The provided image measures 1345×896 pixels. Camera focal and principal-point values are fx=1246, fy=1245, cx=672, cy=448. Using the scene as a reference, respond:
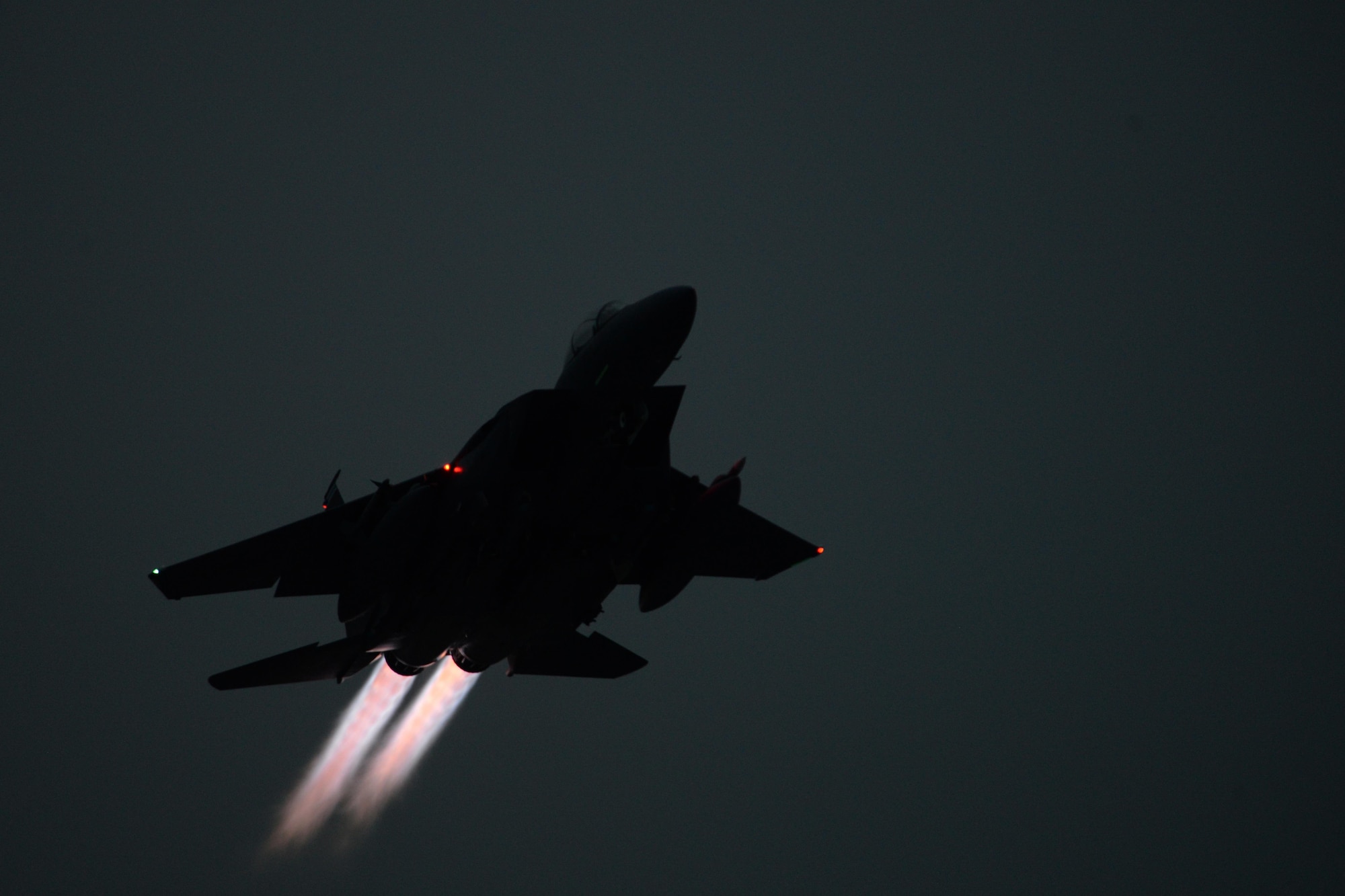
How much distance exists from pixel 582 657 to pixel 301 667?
5901mm

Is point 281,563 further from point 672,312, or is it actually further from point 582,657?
point 672,312

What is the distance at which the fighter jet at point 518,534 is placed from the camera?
22594mm

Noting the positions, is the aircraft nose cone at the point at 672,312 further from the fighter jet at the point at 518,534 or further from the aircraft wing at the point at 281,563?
the aircraft wing at the point at 281,563

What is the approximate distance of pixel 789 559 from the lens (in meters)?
28.8

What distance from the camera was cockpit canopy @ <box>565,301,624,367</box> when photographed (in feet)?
75.9

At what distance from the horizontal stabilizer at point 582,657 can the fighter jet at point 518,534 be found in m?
0.64

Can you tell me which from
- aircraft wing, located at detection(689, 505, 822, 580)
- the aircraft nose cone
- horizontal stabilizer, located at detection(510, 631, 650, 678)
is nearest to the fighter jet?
the aircraft nose cone

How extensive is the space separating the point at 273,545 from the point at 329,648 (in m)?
2.43

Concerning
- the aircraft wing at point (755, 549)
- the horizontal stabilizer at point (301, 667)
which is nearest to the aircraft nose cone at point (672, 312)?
the aircraft wing at point (755, 549)

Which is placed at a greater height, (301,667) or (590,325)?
(590,325)

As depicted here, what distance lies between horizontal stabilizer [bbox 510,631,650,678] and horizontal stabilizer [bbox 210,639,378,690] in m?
3.57

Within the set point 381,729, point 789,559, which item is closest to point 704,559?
point 789,559

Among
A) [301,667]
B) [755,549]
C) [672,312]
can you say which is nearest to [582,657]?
[755,549]

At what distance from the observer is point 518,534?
2316 cm
